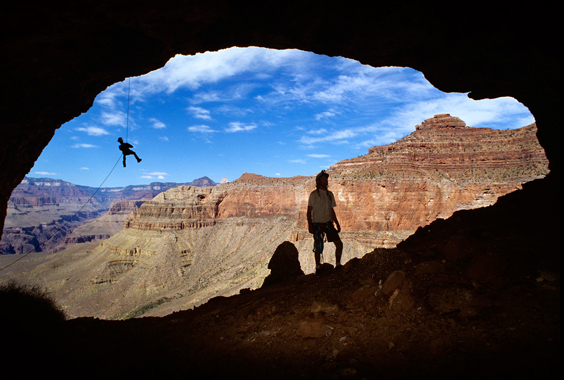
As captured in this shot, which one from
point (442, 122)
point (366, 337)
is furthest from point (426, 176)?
point (366, 337)

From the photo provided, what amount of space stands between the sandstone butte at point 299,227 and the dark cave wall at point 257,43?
25.1 meters

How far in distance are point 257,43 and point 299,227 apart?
3971 centimetres

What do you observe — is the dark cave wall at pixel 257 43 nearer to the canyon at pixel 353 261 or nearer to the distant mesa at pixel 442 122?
the canyon at pixel 353 261

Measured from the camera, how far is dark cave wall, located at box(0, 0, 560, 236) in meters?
5.59

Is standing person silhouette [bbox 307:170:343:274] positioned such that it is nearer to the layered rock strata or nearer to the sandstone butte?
the sandstone butte

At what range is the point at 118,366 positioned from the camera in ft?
13.8

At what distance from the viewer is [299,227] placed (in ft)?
153

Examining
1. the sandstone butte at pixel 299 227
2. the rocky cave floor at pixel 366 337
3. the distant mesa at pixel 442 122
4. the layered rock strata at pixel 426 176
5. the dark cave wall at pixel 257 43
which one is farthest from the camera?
the distant mesa at pixel 442 122

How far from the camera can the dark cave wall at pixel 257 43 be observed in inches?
220

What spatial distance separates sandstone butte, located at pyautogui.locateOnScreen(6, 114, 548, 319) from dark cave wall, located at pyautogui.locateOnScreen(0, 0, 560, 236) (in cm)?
2514

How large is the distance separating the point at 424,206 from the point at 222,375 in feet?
134

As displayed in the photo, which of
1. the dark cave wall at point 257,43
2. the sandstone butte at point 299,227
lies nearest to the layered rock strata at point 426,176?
the sandstone butte at point 299,227

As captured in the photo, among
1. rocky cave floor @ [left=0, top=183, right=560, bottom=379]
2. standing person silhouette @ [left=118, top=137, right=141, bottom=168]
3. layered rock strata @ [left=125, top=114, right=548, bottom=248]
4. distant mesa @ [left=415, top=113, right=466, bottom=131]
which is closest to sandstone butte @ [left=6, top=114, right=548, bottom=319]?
layered rock strata @ [left=125, top=114, right=548, bottom=248]

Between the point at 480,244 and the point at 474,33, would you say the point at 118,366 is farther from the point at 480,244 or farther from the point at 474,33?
the point at 474,33
